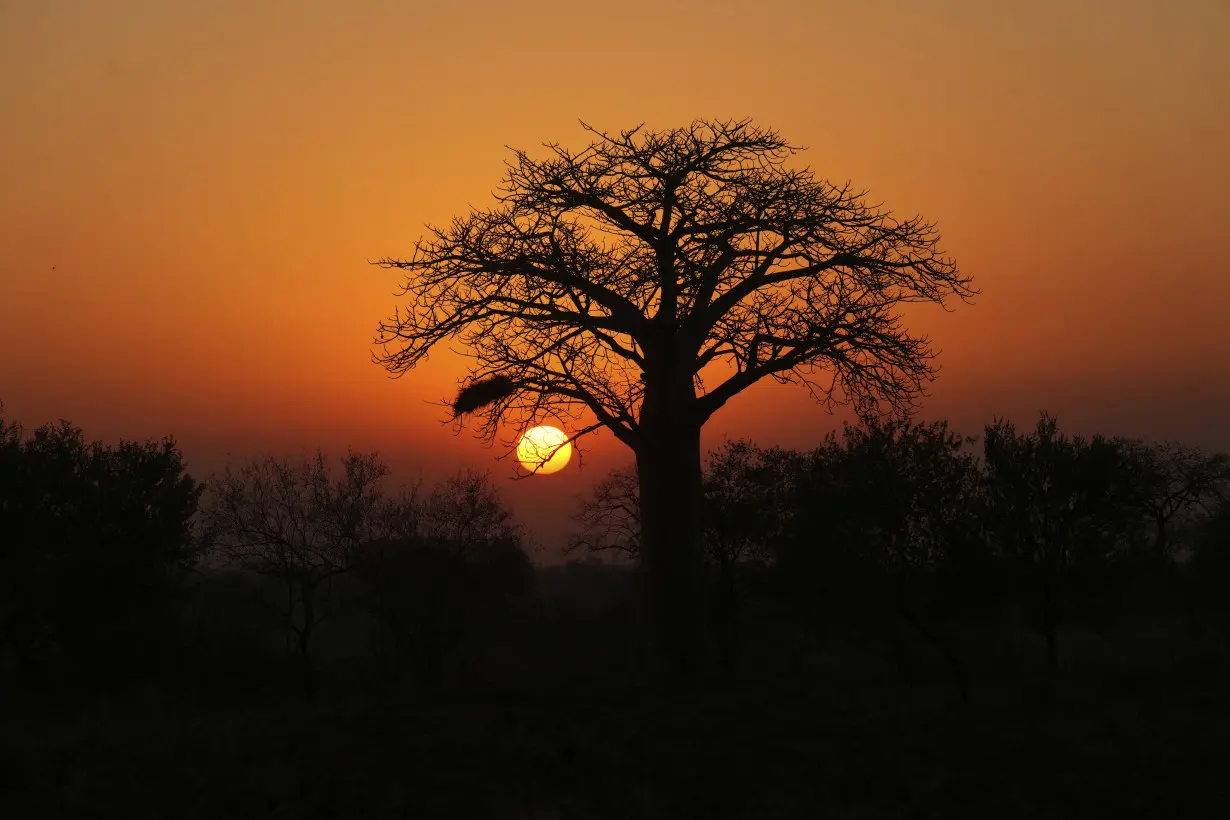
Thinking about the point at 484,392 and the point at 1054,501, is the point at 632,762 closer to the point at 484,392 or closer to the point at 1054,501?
the point at 484,392

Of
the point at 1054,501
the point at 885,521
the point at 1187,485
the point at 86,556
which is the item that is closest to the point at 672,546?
the point at 885,521

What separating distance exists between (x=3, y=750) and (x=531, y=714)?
5.28 meters

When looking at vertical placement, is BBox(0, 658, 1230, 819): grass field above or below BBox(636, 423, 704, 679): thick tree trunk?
below

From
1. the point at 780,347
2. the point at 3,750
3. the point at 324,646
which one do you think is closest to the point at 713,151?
the point at 780,347

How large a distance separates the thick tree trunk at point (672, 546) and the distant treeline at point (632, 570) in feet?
1.36

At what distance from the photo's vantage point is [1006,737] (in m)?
10.3

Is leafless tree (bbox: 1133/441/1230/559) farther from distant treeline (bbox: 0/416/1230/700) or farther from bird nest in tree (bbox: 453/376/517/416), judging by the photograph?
bird nest in tree (bbox: 453/376/517/416)

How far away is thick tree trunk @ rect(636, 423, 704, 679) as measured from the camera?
12.7 metres

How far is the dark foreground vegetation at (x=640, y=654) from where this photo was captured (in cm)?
877

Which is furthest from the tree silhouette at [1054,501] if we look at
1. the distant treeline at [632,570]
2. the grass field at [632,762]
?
the grass field at [632,762]

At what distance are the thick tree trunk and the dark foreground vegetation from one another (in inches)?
16.3

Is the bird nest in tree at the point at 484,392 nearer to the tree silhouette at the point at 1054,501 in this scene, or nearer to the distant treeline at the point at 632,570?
the distant treeline at the point at 632,570

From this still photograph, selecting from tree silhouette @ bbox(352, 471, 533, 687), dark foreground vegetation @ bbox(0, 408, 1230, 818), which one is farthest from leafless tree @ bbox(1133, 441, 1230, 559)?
tree silhouette @ bbox(352, 471, 533, 687)

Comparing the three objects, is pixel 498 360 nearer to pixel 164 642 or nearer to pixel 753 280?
pixel 753 280
